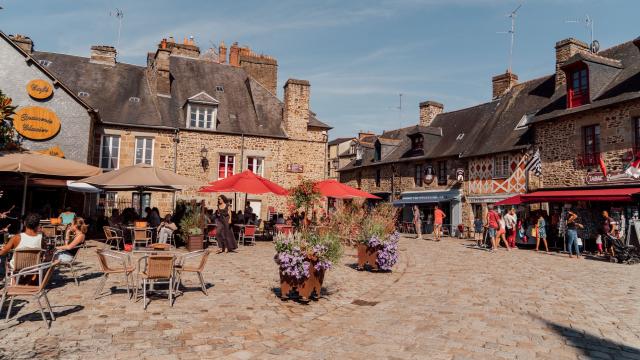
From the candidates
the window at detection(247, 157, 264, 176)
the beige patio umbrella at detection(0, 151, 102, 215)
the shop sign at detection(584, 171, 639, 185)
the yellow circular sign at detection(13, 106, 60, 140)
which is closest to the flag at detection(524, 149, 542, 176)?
the shop sign at detection(584, 171, 639, 185)

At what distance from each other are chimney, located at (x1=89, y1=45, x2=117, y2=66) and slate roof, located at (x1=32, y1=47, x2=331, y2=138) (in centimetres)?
28

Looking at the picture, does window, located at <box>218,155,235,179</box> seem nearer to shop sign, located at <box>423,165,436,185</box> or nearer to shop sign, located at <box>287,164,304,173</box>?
shop sign, located at <box>287,164,304,173</box>

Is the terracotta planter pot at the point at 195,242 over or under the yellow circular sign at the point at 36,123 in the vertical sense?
under

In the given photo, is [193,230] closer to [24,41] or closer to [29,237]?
[29,237]

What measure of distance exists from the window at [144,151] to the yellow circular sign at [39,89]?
4.11m

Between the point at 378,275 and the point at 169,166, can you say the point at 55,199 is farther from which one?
the point at 378,275

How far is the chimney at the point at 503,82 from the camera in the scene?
2400 cm

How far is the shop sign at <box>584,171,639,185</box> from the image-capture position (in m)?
14.6

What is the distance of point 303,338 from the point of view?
4.77 metres

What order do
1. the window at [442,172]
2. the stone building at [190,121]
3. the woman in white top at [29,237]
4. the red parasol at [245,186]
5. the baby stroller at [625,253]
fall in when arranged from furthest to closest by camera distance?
the window at [442,172] → the stone building at [190,121] → the red parasol at [245,186] → the baby stroller at [625,253] → the woman in white top at [29,237]

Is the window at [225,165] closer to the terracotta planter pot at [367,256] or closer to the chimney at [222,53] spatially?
the chimney at [222,53]

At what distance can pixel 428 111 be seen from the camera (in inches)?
1166

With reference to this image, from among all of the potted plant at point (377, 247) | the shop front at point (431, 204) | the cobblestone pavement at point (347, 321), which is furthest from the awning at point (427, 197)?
the potted plant at point (377, 247)

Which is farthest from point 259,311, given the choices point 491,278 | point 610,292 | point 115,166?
point 115,166
